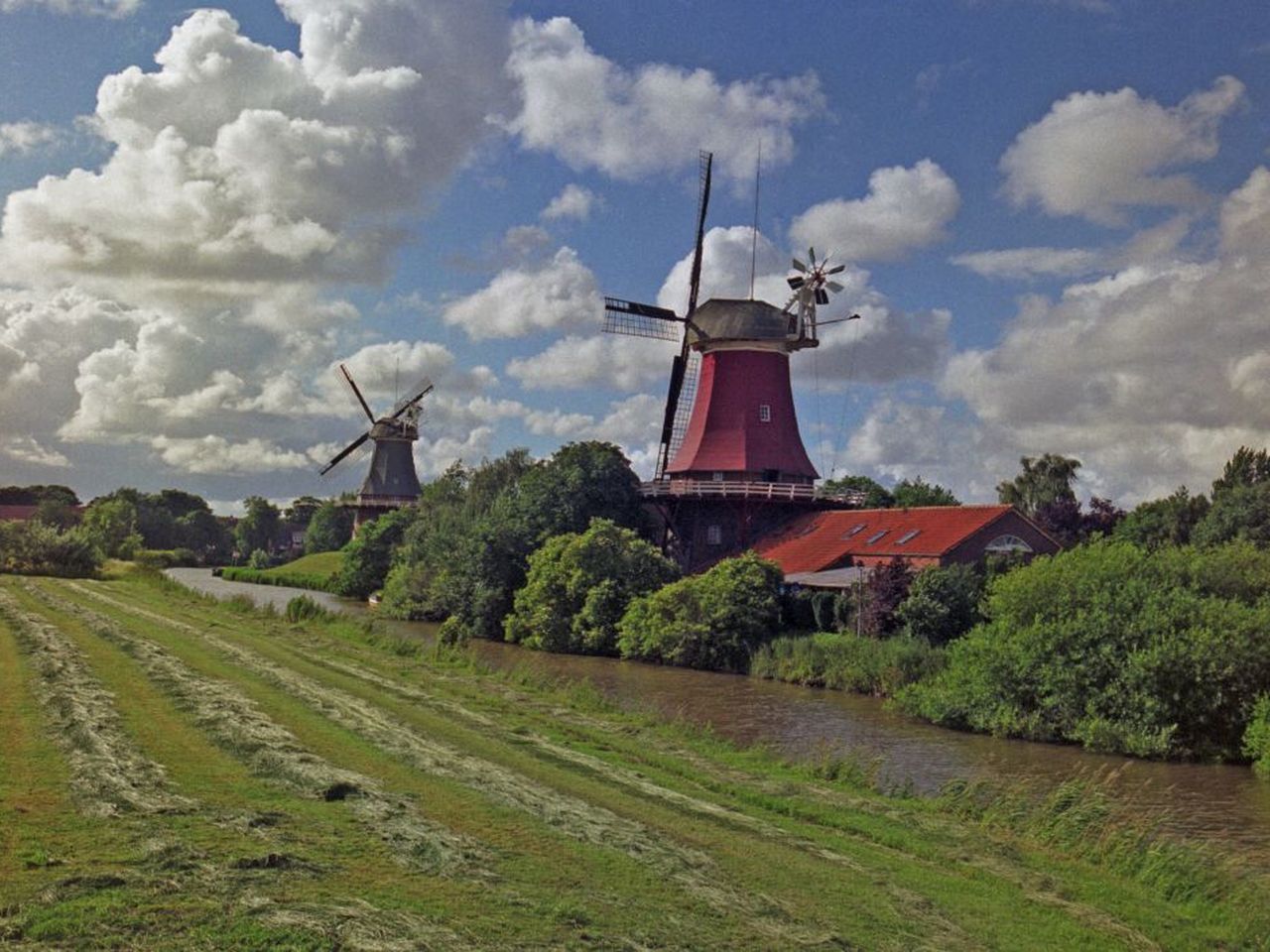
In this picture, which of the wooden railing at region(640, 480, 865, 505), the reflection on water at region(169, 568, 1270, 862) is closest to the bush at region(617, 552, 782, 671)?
the reflection on water at region(169, 568, 1270, 862)

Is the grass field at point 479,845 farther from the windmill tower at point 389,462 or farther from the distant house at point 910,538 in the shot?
the windmill tower at point 389,462

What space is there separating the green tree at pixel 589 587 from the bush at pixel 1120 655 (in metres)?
15.0

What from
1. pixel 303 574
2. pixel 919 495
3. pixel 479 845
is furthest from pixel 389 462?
pixel 479 845

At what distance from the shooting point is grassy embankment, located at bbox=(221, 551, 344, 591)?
248 ft

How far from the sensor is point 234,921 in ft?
22.6

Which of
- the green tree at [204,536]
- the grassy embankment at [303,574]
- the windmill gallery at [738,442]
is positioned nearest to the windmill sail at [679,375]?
the windmill gallery at [738,442]

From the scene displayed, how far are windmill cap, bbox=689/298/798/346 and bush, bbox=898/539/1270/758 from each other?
25.3m

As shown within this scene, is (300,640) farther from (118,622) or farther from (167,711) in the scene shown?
(167,711)

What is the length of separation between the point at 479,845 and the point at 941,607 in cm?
2357

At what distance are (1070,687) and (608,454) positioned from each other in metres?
29.2

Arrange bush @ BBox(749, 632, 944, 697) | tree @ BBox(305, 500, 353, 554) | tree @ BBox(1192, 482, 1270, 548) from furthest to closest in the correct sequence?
tree @ BBox(305, 500, 353, 554) < tree @ BBox(1192, 482, 1270, 548) < bush @ BBox(749, 632, 944, 697)

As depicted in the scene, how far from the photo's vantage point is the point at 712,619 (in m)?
34.8

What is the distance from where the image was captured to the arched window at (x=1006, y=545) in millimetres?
35688

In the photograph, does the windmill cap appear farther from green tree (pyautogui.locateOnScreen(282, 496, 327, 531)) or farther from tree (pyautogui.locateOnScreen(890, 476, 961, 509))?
green tree (pyautogui.locateOnScreen(282, 496, 327, 531))
